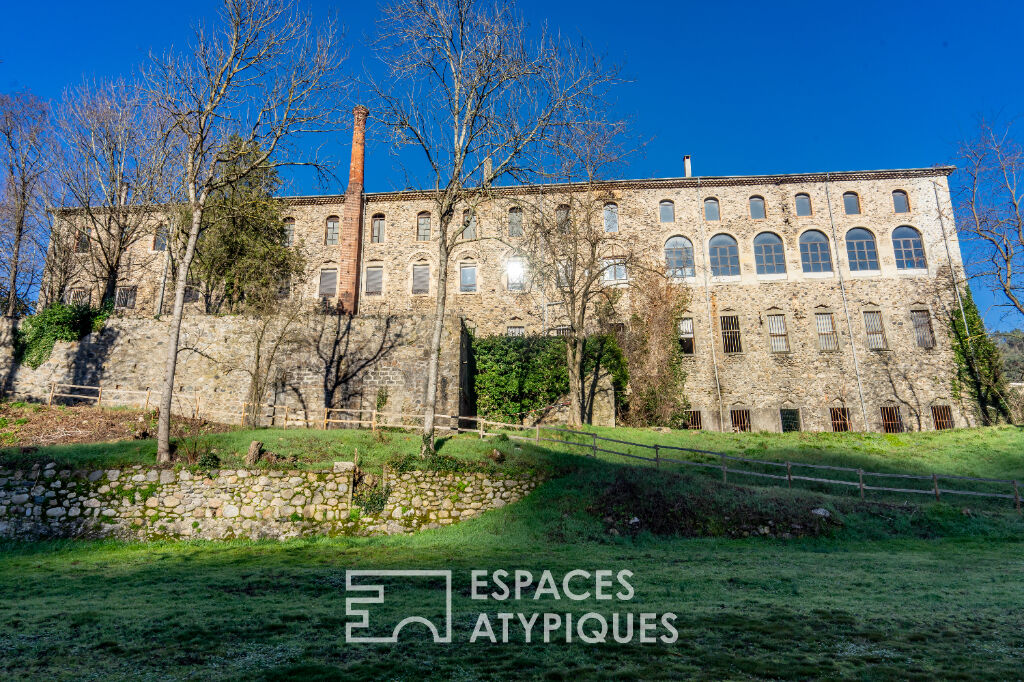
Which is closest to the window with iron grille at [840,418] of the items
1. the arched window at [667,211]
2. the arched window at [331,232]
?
the arched window at [667,211]

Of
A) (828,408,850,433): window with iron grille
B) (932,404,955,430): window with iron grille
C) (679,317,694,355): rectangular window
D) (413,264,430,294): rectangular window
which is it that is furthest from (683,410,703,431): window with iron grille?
(413,264,430,294): rectangular window

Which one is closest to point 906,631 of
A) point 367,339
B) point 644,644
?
point 644,644

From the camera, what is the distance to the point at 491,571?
905 cm

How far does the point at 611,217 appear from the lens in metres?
29.8

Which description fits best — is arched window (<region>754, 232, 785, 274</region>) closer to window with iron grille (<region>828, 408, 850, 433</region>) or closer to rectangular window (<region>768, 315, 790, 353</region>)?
rectangular window (<region>768, 315, 790, 353</region>)

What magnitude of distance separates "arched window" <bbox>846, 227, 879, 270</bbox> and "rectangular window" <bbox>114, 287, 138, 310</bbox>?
3656 centimetres

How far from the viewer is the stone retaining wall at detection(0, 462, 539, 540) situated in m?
11.8

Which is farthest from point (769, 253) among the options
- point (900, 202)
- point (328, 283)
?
point (328, 283)

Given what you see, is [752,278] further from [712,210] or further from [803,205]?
[803,205]

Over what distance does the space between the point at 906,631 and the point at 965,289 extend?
92.5 feet

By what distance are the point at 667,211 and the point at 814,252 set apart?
7510mm

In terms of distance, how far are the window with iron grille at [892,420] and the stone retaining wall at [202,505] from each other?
2202 centimetres

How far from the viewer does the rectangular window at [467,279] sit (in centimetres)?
2930

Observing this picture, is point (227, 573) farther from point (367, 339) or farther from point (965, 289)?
point (965, 289)
